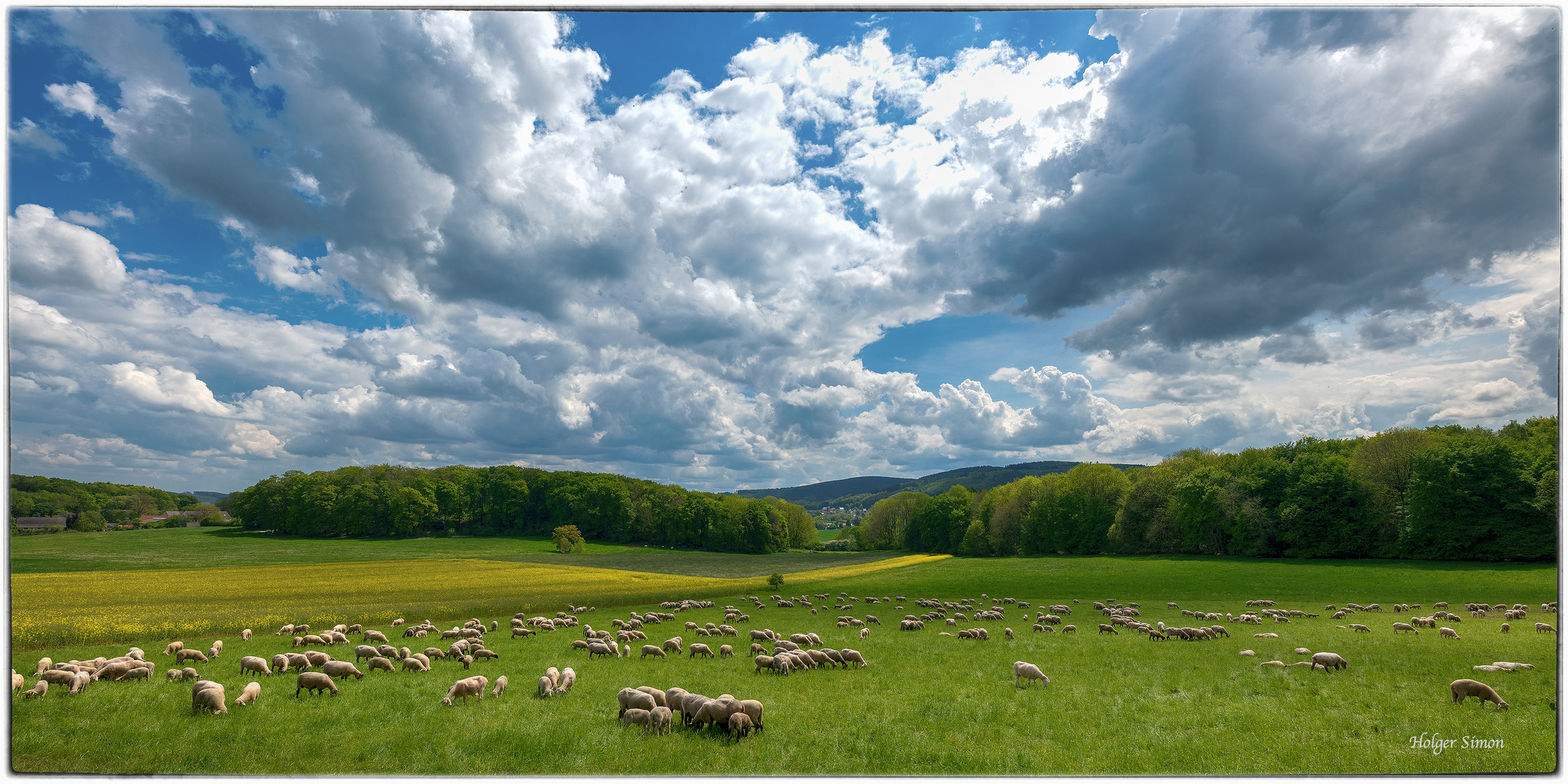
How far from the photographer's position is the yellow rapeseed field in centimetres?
1752

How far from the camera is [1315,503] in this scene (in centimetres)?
4462

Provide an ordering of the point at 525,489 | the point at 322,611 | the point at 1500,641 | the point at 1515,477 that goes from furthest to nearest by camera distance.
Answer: the point at 525,489 < the point at 1515,477 < the point at 322,611 < the point at 1500,641

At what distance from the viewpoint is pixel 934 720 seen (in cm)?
866

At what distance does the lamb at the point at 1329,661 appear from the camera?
11977 mm

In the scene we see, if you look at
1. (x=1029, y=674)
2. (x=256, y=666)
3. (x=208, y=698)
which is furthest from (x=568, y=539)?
(x=1029, y=674)

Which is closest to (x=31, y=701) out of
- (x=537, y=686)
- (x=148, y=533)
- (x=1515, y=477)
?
(x=537, y=686)

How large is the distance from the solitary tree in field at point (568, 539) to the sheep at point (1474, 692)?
72.2 meters

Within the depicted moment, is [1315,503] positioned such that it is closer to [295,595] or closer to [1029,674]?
[1029,674]

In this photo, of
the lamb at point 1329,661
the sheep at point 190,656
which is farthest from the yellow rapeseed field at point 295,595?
the lamb at point 1329,661

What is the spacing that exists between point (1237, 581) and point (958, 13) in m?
39.9

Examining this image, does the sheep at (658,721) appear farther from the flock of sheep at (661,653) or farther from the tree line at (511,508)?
the tree line at (511,508)

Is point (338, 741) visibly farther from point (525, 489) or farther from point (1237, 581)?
point (525, 489)

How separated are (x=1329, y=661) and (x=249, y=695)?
21.0 metres

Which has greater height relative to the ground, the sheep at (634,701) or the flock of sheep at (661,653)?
the sheep at (634,701)
